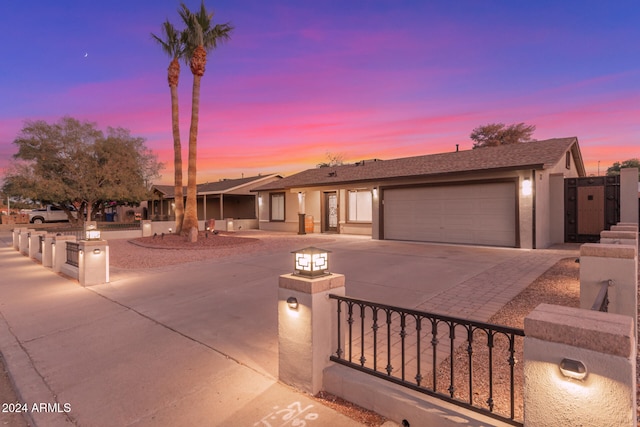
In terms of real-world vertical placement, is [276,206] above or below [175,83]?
below

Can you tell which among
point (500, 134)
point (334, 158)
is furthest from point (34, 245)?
point (500, 134)

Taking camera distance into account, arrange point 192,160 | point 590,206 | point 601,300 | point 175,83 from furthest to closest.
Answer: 1. point 175,83
2. point 192,160
3. point 590,206
4. point 601,300

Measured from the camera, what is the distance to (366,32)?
12086 millimetres

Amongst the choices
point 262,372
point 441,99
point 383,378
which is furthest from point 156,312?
point 441,99

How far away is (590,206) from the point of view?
13688 millimetres

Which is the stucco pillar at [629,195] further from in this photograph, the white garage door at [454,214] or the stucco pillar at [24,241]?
the stucco pillar at [24,241]

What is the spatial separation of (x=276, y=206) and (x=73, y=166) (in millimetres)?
17555

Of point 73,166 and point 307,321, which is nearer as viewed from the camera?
point 307,321

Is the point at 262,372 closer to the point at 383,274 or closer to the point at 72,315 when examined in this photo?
the point at 72,315

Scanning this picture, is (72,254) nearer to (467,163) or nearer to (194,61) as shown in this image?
(194,61)

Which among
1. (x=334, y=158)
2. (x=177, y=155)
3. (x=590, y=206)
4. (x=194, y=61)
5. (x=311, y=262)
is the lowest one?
(x=311, y=262)

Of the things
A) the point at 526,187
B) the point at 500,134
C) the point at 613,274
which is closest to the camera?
the point at 613,274

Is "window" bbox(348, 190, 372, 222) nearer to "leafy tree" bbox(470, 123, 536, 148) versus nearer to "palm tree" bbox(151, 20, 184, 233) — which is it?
"palm tree" bbox(151, 20, 184, 233)

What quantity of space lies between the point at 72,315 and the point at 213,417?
461 cm
